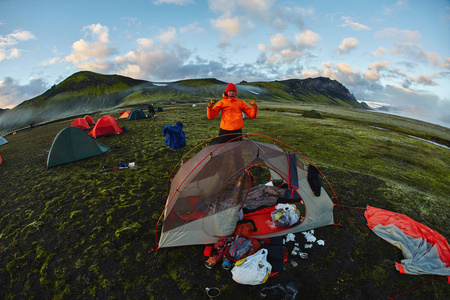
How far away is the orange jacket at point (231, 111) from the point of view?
761cm

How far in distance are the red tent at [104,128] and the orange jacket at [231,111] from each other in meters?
14.2

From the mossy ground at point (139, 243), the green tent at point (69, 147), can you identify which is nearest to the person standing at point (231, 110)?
the mossy ground at point (139, 243)

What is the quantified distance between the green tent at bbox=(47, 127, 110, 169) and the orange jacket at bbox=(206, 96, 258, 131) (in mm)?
9092

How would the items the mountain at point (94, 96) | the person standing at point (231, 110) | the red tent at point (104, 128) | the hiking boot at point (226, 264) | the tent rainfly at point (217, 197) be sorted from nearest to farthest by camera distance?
the hiking boot at point (226, 264)
the tent rainfly at point (217, 197)
the person standing at point (231, 110)
the red tent at point (104, 128)
the mountain at point (94, 96)

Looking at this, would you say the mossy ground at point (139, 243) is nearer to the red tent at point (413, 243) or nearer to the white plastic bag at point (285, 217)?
the red tent at point (413, 243)

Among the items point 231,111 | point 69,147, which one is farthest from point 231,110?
point 69,147

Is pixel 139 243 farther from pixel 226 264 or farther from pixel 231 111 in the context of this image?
pixel 231 111

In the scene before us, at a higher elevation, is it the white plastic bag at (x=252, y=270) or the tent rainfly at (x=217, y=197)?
the tent rainfly at (x=217, y=197)

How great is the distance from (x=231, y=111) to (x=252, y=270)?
5.46 metres

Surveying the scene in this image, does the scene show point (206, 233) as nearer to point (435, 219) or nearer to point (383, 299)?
point (383, 299)

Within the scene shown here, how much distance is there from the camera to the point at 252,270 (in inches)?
171

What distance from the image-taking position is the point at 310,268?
4867 mm

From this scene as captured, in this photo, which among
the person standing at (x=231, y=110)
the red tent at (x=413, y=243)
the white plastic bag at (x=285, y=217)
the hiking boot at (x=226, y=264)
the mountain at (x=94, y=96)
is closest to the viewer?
the hiking boot at (x=226, y=264)

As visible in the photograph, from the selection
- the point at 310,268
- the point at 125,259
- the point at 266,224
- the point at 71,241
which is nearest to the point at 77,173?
the point at 71,241
